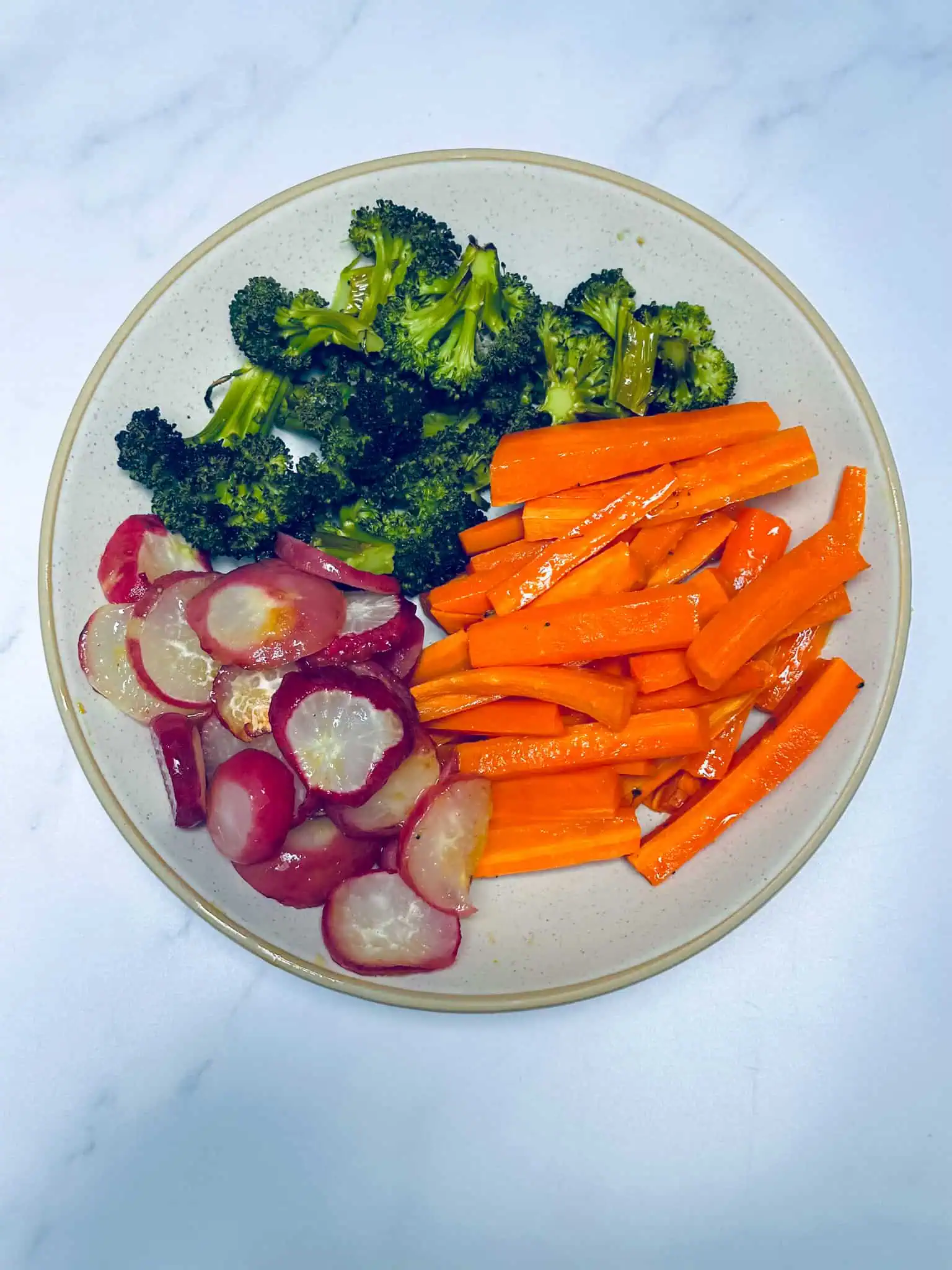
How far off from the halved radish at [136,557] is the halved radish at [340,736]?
1.45 ft

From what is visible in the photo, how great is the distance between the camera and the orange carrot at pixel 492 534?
2082 millimetres

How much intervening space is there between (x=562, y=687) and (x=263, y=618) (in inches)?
24.7

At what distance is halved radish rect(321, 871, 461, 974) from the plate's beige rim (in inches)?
2.0

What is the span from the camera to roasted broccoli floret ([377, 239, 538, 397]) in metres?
1.99

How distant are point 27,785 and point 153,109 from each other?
1.80m

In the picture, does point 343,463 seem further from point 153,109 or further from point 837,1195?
point 837,1195

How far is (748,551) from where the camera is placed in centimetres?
204

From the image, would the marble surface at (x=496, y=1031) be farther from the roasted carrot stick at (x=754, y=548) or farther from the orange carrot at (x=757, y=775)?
the roasted carrot stick at (x=754, y=548)

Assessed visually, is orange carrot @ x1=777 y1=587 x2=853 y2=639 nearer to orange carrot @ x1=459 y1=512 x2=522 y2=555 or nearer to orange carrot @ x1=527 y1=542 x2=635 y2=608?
orange carrot @ x1=527 y1=542 x2=635 y2=608

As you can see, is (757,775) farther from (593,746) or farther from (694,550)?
(694,550)

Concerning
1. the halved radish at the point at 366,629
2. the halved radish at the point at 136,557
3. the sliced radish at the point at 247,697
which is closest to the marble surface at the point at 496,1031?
the halved radish at the point at 136,557

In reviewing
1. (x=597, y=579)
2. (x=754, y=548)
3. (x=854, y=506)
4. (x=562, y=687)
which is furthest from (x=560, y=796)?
(x=854, y=506)

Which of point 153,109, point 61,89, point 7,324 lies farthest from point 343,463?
point 61,89

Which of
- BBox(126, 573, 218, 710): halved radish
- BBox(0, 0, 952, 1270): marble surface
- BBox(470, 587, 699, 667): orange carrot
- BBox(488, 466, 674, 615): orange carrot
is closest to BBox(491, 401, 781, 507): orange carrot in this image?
BBox(488, 466, 674, 615): orange carrot
